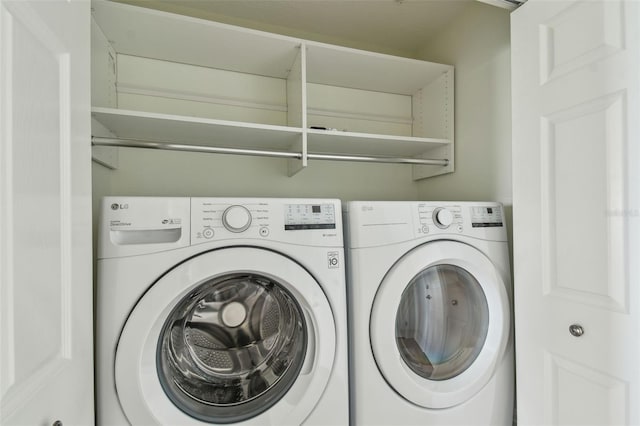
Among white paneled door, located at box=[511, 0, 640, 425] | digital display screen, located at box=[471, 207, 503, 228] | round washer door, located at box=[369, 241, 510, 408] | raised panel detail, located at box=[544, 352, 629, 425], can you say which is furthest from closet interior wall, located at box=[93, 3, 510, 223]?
raised panel detail, located at box=[544, 352, 629, 425]

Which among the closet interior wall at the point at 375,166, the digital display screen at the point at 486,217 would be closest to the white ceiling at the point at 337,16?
the closet interior wall at the point at 375,166

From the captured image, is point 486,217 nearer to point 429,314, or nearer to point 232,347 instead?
point 429,314

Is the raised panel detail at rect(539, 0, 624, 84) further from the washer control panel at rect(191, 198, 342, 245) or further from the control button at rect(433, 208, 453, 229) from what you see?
the washer control panel at rect(191, 198, 342, 245)

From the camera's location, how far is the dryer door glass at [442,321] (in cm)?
117

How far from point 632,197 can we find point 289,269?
92 cm

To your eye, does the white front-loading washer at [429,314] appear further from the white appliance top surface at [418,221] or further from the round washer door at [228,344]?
the round washer door at [228,344]

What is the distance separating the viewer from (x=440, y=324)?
1236mm

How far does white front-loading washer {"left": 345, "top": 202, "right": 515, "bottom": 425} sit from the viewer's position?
105 centimetres

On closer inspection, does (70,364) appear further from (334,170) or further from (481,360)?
(334,170)

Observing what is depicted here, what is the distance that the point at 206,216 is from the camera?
93 centimetres

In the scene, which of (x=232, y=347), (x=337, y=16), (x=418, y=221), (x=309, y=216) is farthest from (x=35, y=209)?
(x=337, y=16)

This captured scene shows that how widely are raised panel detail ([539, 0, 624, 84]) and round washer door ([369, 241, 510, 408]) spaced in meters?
0.64

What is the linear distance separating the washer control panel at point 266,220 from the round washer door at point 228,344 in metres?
0.06

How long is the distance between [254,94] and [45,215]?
4.20 ft
